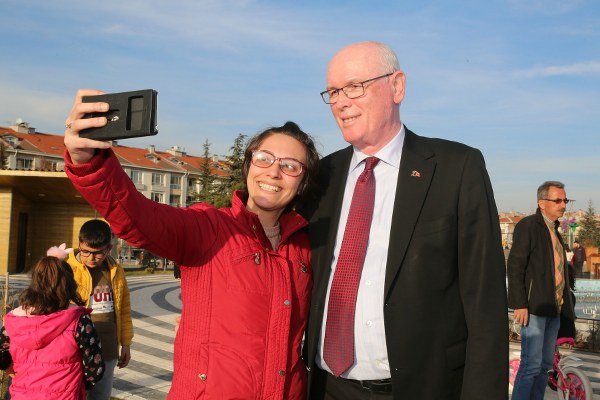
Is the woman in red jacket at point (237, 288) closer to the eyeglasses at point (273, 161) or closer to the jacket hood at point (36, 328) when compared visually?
the eyeglasses at point (273, 161)

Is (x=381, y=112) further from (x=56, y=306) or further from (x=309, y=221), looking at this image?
(x=56, y=306)

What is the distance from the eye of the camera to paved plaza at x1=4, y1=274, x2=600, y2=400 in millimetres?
6802

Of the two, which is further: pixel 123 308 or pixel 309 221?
pixel 123 308

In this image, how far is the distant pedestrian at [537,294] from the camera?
17.5 ft

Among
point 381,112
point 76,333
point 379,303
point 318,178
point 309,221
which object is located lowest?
point 76,333

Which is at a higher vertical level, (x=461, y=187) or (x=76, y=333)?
(x=461, y=187)

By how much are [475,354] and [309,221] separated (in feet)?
2.82

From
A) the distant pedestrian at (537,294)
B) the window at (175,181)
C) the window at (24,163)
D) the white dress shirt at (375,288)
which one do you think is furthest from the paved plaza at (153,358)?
the window at (175,181)

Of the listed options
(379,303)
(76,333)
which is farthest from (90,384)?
(379,303)

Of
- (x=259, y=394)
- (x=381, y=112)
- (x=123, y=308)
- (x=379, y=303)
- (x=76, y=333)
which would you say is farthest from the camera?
(x=123, y=308)

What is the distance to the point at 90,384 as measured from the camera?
12.2ft

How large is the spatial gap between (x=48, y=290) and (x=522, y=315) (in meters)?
3.80

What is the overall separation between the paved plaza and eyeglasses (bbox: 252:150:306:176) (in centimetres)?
462

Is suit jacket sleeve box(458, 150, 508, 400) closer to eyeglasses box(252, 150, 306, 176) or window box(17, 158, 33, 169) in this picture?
eyeglasses box(252, 150, 306, 176)
